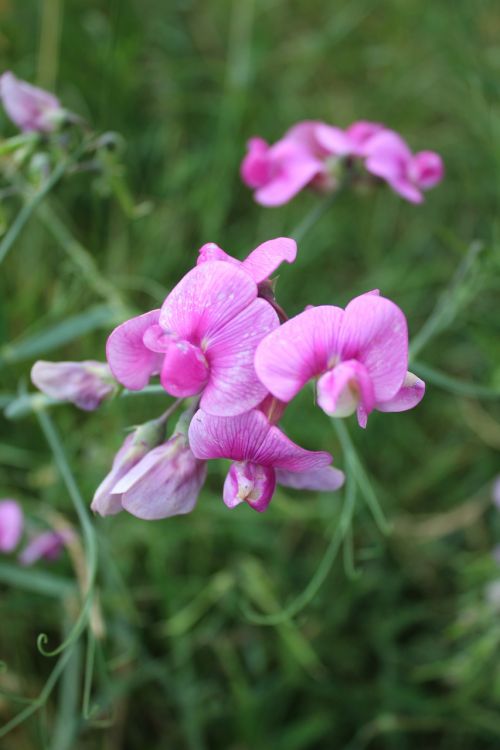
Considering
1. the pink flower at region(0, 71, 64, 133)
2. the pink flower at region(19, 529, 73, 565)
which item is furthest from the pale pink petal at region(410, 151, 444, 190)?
the pink flower at region(19, 529, 73, 565)

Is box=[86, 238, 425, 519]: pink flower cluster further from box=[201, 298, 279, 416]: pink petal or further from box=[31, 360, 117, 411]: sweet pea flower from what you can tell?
box=[31, 360, 117, 411]: sweet pea flower

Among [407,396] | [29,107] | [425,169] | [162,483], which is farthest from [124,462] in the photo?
[425,169]

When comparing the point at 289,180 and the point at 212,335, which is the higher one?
the point at 289,180

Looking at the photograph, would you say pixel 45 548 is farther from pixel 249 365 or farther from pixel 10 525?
pixel 249 365

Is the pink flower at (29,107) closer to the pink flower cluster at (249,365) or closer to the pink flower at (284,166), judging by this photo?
the pink flower at (284,166)

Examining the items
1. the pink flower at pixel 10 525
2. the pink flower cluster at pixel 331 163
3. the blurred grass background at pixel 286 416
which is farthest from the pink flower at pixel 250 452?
the pink flower at pixel 10 525

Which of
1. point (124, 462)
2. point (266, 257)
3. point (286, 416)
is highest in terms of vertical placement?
point (266, 257)

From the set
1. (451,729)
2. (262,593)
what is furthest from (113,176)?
(451,729)

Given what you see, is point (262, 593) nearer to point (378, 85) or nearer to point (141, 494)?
point (141, 494)
